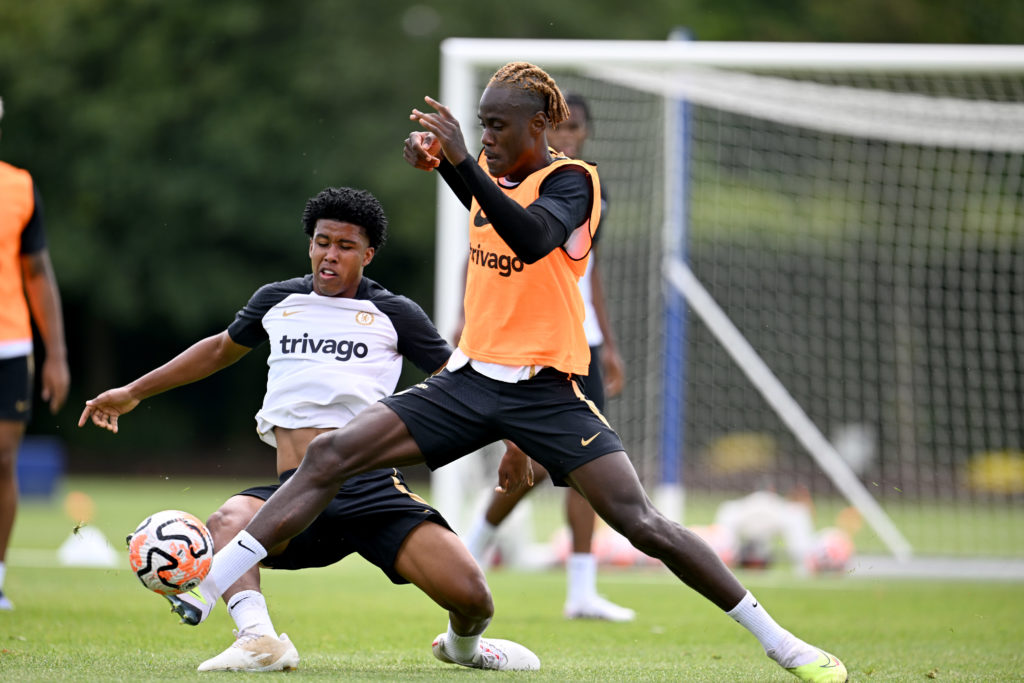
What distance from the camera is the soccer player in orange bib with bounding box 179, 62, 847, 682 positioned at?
4605 millimetres

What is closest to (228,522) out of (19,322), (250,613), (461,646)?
(250,613)

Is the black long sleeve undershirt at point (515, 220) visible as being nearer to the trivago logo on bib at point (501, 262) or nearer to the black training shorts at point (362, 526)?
the trivago logo on bib at point (501, 262)

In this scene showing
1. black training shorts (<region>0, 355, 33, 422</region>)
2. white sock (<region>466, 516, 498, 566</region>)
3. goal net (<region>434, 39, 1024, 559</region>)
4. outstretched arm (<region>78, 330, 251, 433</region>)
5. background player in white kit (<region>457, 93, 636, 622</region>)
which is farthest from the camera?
goal net (<region>434, 39, 1024, 559</region>)

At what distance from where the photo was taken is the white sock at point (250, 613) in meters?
4.81

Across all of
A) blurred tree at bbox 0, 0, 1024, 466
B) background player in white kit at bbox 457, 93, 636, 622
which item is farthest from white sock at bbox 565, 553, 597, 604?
blurred tree at bbox 0, 0, 1024, 466

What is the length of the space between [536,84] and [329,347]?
4.38 ft

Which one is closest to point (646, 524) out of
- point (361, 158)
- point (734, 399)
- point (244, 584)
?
point (244, 584)

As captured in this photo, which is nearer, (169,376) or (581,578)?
(169,376)

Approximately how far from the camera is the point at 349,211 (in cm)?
524

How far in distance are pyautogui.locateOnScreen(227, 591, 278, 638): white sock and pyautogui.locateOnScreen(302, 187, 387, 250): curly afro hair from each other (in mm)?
1426

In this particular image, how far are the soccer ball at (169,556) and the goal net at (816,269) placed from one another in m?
3.39

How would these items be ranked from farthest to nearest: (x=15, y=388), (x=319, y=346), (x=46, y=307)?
(x=46, y=307) → (x=15, y=388) → (x=319, y=346)

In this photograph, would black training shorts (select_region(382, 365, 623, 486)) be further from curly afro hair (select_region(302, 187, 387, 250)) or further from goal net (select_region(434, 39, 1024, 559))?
goal net (select_region(434, 39, 1024, 559))

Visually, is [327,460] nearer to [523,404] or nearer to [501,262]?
[523,404]
